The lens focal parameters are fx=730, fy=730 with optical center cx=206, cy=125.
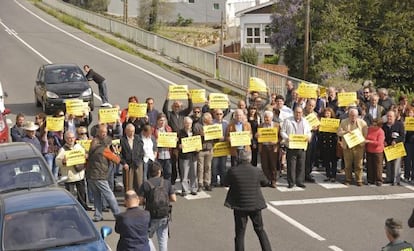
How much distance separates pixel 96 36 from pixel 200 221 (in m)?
37.1

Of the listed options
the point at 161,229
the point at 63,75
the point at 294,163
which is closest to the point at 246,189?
the point at 161,229

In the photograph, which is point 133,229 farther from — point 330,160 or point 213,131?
point 330,160

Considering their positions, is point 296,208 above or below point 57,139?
below

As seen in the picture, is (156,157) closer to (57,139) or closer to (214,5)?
(57,139)

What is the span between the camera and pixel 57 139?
14.8 metres

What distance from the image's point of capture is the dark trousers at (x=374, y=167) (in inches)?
621

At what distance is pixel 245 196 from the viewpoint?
35.6 feet

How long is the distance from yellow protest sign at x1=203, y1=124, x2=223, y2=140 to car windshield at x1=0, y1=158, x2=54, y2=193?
397 cm

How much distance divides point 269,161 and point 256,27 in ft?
187

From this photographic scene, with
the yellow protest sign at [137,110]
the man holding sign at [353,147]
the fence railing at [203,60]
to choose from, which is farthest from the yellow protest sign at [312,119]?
the fence railing at [203,60]

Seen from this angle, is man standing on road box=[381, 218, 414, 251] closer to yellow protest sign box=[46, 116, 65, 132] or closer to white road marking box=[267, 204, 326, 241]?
white road marking box=[267, 204, 326, 241]

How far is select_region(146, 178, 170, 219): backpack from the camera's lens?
33.6ft

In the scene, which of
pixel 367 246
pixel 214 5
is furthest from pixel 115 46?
pixel 214 5

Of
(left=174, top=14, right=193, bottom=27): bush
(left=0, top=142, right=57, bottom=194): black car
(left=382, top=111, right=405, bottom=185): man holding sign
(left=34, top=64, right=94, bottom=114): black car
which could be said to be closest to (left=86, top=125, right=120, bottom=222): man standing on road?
(left=0, top=142, right=57, bottom=194): black car
